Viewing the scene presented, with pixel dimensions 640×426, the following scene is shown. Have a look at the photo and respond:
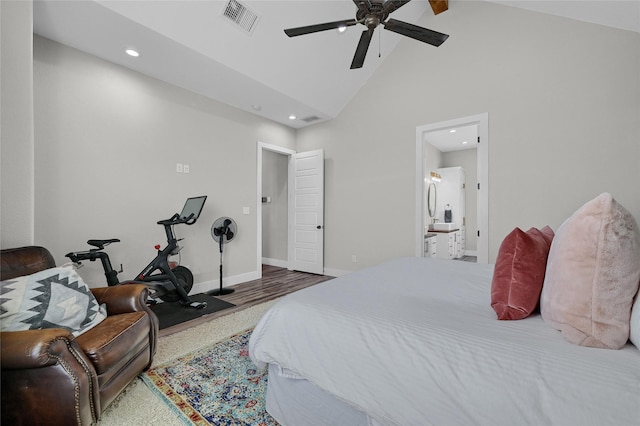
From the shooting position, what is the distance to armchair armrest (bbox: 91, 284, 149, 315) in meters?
1.89

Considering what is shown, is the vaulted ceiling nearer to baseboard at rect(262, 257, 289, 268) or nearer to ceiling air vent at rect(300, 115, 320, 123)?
ceiling air vent at rect(300, 115, 320, 123)

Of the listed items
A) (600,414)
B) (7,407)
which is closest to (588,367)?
(600,414)

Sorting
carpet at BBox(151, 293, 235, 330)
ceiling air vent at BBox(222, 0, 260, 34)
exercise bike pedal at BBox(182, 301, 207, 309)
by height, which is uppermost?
ceiling air vent at BBox(222, 0, 260, 34)

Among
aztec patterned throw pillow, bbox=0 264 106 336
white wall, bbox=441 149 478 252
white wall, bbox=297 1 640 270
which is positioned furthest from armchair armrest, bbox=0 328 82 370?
white wall, bbox=441 149 478 252

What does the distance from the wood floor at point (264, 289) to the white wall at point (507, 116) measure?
2.65ft

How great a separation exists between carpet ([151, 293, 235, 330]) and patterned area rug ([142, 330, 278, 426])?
793 millimetres

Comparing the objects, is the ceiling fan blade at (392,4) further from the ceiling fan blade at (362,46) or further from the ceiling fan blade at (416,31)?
the ceiling fan blade at (362,46)

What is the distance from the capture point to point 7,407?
1.25 m

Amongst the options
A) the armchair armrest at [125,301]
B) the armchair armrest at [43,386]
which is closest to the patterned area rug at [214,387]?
the armchair armrest at [125,301]

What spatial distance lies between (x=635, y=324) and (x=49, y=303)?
8.28ft

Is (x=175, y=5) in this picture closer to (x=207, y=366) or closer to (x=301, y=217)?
(x=207, y=366)

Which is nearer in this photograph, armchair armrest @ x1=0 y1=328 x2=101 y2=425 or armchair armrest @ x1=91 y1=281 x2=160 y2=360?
armchair armrest @ x1=0 y1=328 x2=101 y2=425

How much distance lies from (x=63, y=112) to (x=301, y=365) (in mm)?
3326

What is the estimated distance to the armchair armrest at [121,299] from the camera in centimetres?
189
